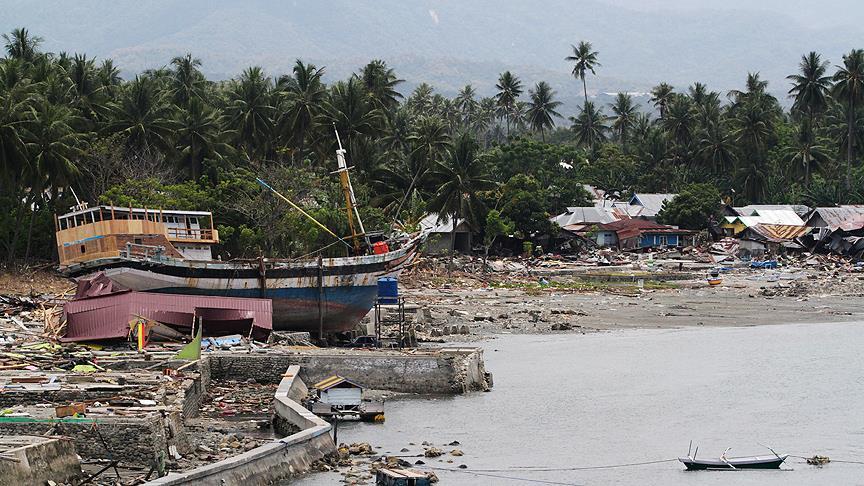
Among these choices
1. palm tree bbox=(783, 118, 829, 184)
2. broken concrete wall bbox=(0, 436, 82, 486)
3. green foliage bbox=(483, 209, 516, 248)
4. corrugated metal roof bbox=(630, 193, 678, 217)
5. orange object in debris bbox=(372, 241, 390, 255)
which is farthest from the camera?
corrugated metal roof bbox=(630, 193, 678, 217)

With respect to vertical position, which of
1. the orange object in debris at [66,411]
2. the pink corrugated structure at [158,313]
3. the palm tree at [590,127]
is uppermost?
the palm tree at [590,127]

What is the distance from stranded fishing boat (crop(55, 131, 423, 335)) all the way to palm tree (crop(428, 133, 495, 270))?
27.2m

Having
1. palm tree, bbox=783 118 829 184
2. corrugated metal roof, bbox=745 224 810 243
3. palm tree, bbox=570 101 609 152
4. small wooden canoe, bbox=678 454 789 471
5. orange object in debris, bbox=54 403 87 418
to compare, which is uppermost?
palm tree, bbox=570 101 609 152

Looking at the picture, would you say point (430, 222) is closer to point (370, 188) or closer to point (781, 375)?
point (370, 188)

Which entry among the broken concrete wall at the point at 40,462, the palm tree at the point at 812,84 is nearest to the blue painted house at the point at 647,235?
the palm tree at the point at 812,84

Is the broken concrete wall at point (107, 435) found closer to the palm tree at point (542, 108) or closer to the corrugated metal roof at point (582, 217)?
the corrugated metal roof at point (582, 217)

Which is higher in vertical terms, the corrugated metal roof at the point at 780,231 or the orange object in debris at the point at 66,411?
the corrugated metal roof at the point at 780,231

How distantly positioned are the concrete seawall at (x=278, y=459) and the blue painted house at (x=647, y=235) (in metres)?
67.3

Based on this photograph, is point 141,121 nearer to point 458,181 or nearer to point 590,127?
point 458,181

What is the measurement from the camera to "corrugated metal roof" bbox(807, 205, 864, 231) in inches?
3259

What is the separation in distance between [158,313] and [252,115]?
46.7 m

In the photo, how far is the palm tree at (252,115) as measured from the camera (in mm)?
78875

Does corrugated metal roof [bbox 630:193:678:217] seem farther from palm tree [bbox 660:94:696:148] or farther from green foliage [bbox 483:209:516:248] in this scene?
green foliage [bbox 483:209:516:248]

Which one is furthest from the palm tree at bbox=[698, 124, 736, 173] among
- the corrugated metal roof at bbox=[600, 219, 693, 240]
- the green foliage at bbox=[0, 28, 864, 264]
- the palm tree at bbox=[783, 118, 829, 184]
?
the corrugated metal roof at bbox=[600, 219, 693, 240]
